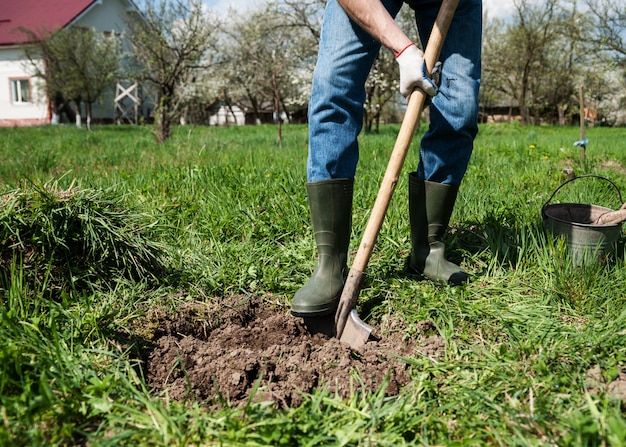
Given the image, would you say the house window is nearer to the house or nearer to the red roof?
the house

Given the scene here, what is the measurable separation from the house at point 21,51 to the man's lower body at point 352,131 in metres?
24.3

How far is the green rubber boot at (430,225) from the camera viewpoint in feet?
7.63

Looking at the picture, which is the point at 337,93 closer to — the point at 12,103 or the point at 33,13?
the point at 12,103

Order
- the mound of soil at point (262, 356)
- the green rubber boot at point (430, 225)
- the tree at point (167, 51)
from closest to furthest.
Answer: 1. the mound of soil at point (262, 356)
2. the green rubber boot at point (430, 225)
3. the tree at point (167, 51)

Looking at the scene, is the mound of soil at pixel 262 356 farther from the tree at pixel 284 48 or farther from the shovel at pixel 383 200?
the tree at pixel 284 48

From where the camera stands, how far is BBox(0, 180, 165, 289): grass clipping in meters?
1.94

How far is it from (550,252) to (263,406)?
1.57 m

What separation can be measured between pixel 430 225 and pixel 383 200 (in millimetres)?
553

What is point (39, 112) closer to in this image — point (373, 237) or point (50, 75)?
point (50, 75)

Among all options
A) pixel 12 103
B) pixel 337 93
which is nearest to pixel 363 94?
pixel 337 93

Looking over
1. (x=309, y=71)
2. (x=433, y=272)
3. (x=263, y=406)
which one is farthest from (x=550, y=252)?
(x=309, y=71)

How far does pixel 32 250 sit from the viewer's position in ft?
6.45

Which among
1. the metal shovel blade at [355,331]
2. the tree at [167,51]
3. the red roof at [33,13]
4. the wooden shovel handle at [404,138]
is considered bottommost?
the metal shovel blade at [355,331]

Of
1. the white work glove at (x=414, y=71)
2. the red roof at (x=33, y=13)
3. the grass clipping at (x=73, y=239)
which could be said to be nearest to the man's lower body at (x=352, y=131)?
the white work glove at (x=414, y=71)
